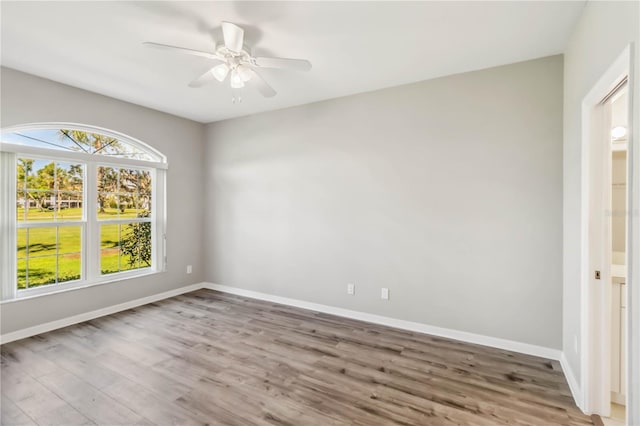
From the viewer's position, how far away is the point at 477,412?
198cm

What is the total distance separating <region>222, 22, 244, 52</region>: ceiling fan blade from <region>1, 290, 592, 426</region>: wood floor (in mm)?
2602

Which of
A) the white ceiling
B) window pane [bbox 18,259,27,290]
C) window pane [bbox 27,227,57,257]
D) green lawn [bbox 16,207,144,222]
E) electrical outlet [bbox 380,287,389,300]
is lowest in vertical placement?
electrical outlet [bbox 380,287,389,300]

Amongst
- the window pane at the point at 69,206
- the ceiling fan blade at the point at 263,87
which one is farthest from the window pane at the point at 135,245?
the ceiling fan blade at the point at 263,87

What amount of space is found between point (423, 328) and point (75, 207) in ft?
14.4

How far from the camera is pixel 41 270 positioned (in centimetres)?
330

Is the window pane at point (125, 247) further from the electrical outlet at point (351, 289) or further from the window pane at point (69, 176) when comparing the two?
the electrical outlet at point (351, 289)

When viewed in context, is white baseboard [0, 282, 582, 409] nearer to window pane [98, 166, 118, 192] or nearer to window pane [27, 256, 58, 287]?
window pane [27, 256, 58, 287]

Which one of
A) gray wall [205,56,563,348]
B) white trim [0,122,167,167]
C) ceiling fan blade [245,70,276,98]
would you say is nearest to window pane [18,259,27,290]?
white trim [0,122,167,167]

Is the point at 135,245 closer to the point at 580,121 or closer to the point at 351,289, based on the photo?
the point at 351,289

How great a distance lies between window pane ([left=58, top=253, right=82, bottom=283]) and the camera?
3446 mm

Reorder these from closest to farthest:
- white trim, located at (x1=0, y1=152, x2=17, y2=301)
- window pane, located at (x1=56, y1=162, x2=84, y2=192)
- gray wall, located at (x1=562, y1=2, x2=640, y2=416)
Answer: gray wall, located at (x1=562, y1=2, x2=640, y2=416) → white trim, located at (x1=0, y1=152, x2=17, y2=301) → window pane, located at (x1=56, y1=162, x2=84, y2=192)

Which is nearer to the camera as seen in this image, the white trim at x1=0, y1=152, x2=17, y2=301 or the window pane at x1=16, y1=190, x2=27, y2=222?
the white trim at x1=0, y1=152, x2=17, y2=301

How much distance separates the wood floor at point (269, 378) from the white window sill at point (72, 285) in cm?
46

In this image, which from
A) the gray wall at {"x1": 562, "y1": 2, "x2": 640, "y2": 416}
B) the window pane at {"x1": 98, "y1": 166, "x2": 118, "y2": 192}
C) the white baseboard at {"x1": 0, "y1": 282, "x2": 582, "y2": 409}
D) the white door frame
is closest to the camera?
the gray wall at {"x1": 562, "y1": 2, "x2": 640, "y2": 416}
